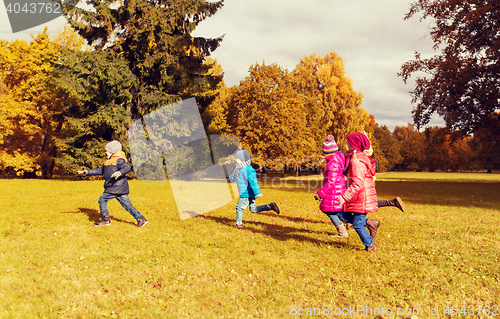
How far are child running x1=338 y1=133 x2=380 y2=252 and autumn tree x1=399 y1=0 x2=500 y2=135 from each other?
2137cm

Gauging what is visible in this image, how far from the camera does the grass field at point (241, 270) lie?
14.5 ft

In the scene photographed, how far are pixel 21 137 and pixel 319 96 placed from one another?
3780 cm

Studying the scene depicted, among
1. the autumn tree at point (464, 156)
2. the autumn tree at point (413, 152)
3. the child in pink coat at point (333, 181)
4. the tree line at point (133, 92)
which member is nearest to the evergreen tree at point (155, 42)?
the tree line at point (133, 92)

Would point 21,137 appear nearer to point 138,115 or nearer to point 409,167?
point 138,115

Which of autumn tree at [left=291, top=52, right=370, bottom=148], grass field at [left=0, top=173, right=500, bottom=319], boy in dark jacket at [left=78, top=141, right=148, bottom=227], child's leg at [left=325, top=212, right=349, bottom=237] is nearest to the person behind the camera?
grass field at [left=0, top=173, right=500, bottom=319]

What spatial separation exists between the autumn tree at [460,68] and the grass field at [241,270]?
58.6 ft

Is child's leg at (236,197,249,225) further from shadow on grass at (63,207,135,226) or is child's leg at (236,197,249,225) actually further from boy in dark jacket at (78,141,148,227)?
shadow on grass at (63,207,135,226)

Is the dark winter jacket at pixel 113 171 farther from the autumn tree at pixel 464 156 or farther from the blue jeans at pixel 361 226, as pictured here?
the autumn tree at pixel 464 156

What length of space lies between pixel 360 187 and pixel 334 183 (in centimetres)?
76

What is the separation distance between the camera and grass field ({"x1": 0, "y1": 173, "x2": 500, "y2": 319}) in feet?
14.5

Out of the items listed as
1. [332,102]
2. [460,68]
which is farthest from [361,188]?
[332,102]

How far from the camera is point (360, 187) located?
650 centimetres

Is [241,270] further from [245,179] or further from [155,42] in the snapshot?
[155,42]

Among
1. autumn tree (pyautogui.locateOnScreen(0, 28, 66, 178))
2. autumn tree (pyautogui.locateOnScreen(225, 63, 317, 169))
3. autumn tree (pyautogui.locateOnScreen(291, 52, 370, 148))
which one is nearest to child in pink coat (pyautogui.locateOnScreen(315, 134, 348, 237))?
autumn tree (pyautogui.locateOnScreen(225, 63, 317, 169))
